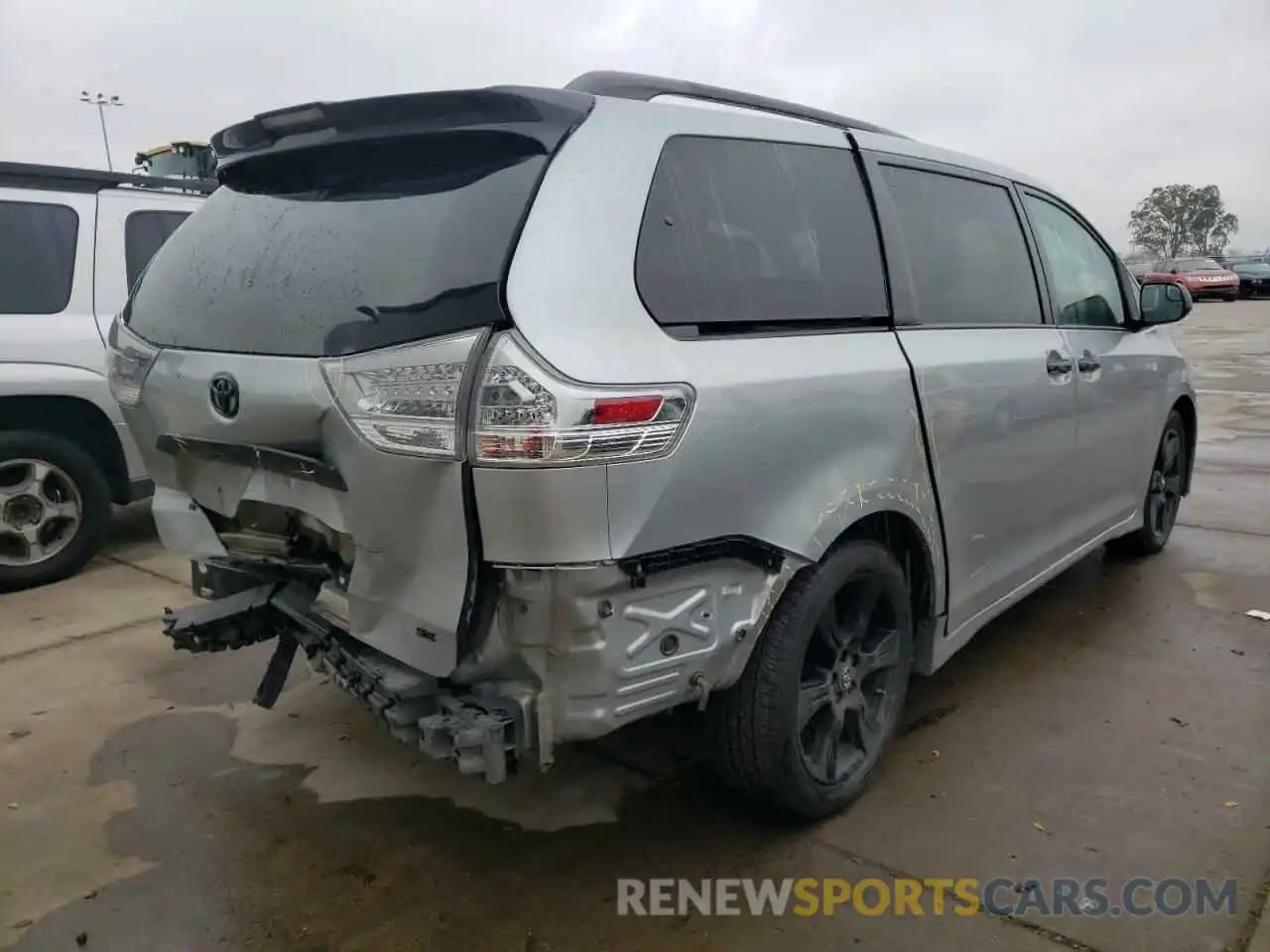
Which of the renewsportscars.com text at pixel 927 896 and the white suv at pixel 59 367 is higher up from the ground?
the white suv at pixel 59 367

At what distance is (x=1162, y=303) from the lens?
454cm

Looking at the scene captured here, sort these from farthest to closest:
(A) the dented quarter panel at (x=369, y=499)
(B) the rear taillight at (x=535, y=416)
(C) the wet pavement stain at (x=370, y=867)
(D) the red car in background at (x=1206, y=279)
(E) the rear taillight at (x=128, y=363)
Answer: (D) the red car in background at (x=1206, y=279), (E) the rear taillight at (x=128, y=363), (C) the wet pavement stain at (x=370, y=867), (A) the dented quarter panel at (x=369, y=499), (B) the rear taillight at (x=535, y=416)

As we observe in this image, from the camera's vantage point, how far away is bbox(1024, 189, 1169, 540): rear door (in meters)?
3.93

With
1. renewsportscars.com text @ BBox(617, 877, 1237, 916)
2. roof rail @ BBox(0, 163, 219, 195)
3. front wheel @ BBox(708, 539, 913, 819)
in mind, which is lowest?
renewsportscars.com text @ BBox(617, 877, 1237, 916)

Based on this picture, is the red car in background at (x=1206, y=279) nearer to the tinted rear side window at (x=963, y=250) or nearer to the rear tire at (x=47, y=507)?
the tinted rear side window at (x=963, y=250)

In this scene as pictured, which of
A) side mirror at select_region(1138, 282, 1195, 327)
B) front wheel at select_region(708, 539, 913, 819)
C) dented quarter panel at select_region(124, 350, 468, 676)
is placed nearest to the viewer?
dented quarter panel at select_region(124, 350, 468, 676)

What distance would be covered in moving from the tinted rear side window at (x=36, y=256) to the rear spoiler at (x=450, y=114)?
320cm

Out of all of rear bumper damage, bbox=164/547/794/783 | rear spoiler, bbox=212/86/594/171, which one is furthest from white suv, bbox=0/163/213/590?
rear bumper damage, bbox=164/547/794/783

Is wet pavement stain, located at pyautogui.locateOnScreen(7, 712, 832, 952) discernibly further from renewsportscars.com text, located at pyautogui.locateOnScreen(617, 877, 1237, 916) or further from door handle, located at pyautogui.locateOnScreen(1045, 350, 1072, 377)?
door handle, located at pyautogui.locateOnScreen(1045, 350, 1072, 377)

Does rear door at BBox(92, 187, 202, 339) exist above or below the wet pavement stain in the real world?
above

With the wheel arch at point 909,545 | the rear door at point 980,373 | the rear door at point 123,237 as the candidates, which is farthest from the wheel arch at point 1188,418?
the rear door at point 123,237

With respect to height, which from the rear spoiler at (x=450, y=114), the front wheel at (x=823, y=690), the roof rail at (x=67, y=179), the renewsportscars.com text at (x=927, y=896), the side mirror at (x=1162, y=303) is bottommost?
the renewsportscars.com text at (x=927, y=896)

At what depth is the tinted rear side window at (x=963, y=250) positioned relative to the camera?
3.11 meters

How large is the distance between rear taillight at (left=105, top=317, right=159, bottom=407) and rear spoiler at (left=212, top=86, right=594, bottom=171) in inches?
30.9
